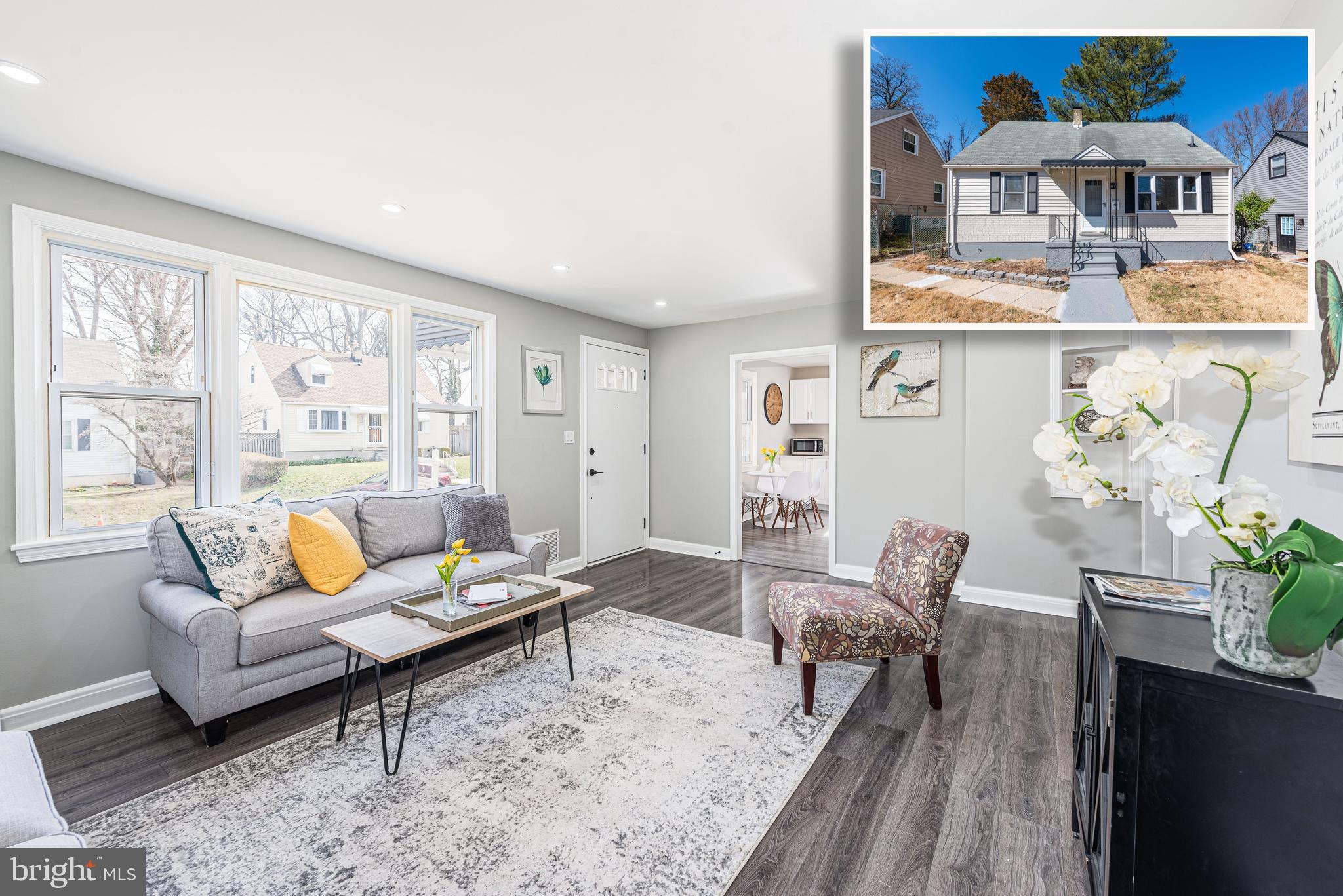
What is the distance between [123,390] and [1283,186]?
3913 millimetres

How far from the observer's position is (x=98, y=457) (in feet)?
8.23

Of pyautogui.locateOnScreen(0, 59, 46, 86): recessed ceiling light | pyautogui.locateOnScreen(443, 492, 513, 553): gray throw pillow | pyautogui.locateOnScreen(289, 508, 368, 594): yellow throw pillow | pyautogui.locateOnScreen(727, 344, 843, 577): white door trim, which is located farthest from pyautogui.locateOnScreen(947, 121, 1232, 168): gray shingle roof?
pyautogui.locateOnScreen(727, 344, 843, 577): white door trim

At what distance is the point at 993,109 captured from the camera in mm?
812

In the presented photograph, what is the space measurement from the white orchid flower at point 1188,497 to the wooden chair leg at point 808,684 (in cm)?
166

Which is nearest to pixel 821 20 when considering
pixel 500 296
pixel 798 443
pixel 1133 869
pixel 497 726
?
pixel 1133 869

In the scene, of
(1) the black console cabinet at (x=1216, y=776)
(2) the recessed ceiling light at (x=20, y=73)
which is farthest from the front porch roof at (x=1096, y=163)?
(2) the recessed ceiling light at (x=20, y=73)

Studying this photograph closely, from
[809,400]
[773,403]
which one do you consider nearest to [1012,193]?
[773,403]

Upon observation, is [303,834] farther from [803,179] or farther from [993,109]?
[803,179]

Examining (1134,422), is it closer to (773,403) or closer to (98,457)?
(98,457)

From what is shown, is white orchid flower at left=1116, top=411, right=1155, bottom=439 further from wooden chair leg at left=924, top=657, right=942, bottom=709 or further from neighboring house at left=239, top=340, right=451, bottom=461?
neighboring house at left=239, top=340, right=451, bottom=461

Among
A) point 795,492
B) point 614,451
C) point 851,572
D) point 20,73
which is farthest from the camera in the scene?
point 795,492

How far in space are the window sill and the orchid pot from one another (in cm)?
368

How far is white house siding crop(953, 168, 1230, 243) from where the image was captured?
734 mm

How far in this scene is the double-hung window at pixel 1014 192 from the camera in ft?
2.57
